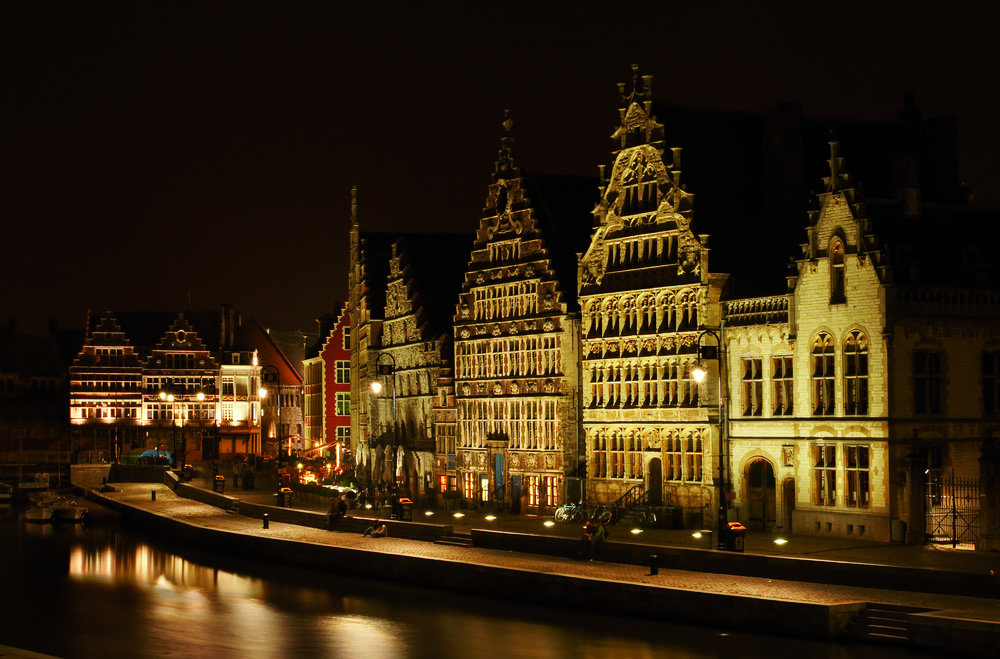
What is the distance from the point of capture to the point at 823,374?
3953 cm

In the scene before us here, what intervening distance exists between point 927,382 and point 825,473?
3827 millimetres

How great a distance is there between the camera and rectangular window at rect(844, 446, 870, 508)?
3822cm

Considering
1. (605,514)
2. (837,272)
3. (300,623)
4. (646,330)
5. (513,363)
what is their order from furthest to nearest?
1. (513,363)
2. (646,330)
3. (605,514)
4. (837,272)
5. (300,623)

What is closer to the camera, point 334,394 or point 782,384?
point 782,384

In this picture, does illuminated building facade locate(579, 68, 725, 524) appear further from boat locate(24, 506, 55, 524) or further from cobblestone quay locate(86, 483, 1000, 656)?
boat locate(24, 506, 55, 524)

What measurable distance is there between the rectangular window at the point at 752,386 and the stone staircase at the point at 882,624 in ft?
48.6

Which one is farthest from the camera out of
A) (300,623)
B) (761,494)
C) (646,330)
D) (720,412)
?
(646,330)

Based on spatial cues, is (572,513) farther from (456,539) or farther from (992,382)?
(992,382)

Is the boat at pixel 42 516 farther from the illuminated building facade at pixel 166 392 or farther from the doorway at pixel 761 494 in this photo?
the doorway at pixel 761 494

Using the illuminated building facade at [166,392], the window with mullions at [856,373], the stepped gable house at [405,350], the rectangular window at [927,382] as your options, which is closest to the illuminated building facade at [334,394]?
the stepped gable house at [405,350]

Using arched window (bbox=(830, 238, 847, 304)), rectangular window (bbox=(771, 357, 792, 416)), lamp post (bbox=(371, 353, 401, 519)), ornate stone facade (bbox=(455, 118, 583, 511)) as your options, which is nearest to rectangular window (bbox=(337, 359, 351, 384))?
lamp post (bbox=(371, 353, 401, 519))

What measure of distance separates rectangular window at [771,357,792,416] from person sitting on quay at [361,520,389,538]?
13405 mm

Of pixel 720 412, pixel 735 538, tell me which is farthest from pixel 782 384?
pixel 735 538

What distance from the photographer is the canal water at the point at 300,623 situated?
2928 centimetres
